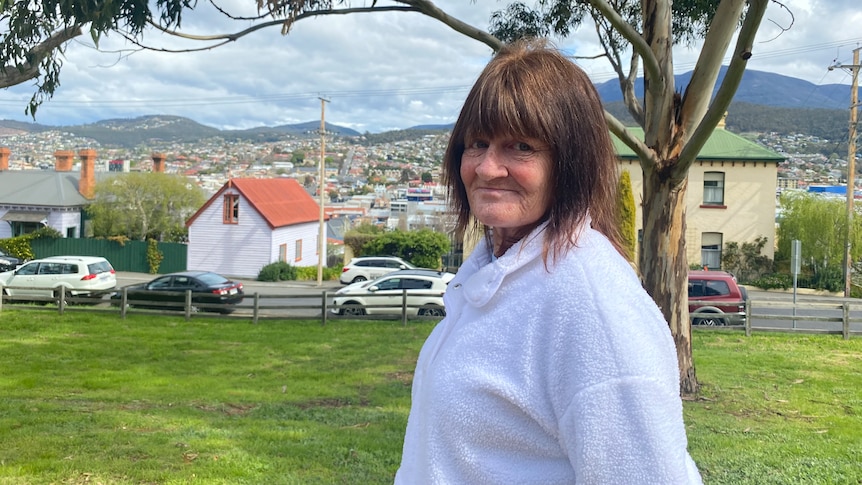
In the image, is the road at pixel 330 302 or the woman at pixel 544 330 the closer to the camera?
the woman at pixel 544 330

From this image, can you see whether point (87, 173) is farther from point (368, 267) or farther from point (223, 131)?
point (223, 131)

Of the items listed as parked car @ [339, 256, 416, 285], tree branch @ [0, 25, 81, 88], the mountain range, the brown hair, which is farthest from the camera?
the mountain range

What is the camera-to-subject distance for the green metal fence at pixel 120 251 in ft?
130

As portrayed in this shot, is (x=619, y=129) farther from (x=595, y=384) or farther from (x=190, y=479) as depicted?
(x=595, y=384)

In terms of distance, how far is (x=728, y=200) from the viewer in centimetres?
3456

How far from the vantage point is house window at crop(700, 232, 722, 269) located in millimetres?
34781

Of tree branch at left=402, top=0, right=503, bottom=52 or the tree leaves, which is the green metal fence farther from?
tree branch at left=402, top=0, right=503, bottom=52

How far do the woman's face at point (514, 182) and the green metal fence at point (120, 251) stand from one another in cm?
4041

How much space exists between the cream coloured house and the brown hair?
34.0m

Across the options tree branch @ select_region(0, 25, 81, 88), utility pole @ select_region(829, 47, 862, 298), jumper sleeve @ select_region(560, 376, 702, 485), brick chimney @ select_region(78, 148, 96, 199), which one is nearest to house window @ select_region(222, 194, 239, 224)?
brick chimney @ select_region(78, 148, 96, 199)

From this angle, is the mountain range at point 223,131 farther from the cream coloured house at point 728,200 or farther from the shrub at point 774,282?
the shrub at point 774,282

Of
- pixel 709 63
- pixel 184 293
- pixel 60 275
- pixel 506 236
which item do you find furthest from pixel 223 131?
pixel 506 236

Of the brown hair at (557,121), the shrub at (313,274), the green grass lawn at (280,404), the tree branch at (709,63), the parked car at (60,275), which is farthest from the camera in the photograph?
the shrub at (313,274)

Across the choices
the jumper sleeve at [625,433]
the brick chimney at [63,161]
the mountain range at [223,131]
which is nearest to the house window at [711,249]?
the jumper sleeve at [625,433]
